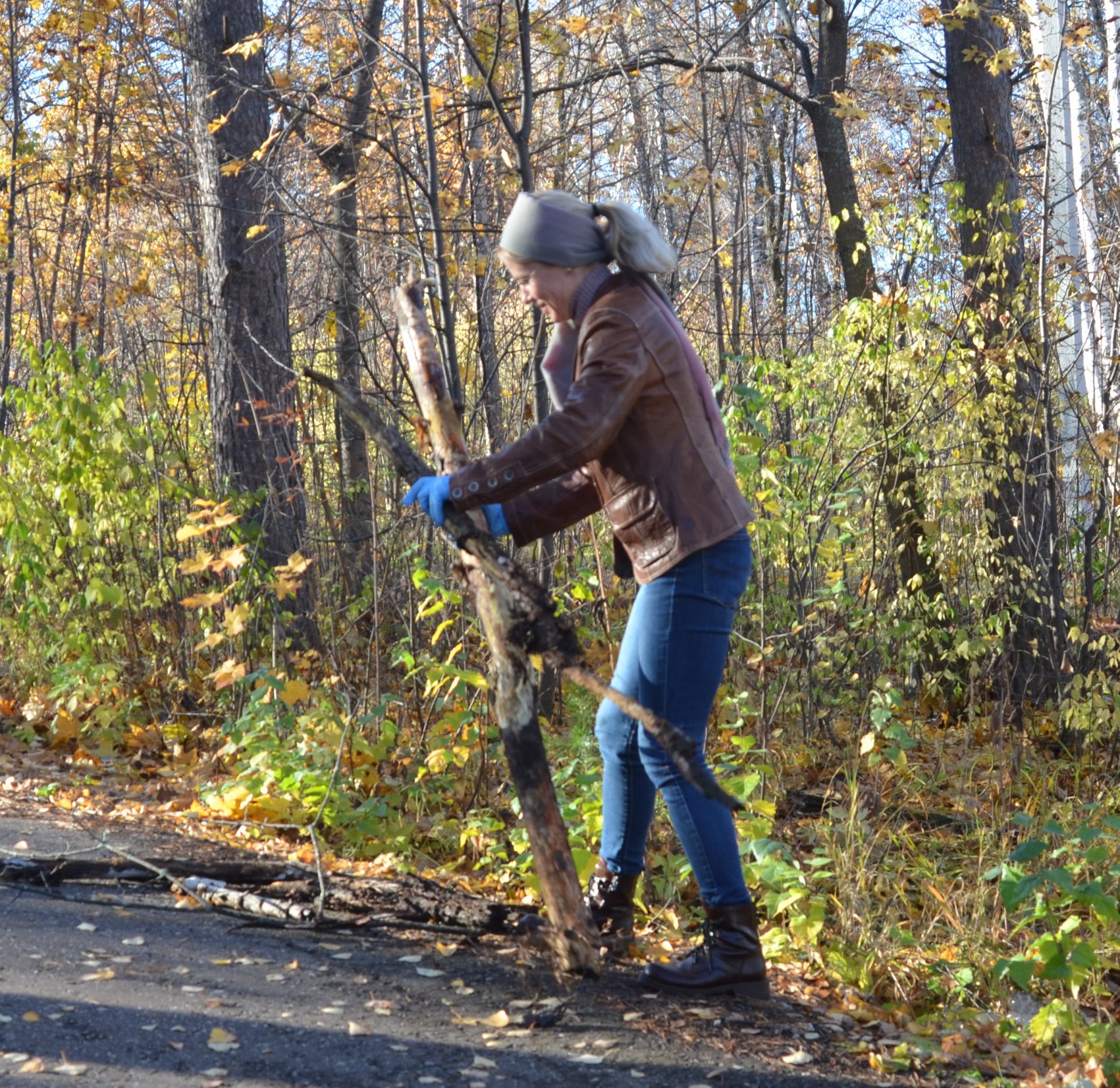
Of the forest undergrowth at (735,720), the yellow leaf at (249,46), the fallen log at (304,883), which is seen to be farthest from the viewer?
the yellow leaf at (249,46)

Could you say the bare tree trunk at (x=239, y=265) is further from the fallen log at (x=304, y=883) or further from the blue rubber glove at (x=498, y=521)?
the blue rubber glove at (x=498, y=521)

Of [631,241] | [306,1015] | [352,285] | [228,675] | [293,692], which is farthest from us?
[352,285]

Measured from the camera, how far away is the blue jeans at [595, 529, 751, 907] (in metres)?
3.49

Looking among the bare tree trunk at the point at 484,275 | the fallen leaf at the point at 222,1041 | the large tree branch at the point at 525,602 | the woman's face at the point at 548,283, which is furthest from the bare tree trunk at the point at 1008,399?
the fallen leaf at the point at 222,1041

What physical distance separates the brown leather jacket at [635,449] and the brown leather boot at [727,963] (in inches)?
40.0

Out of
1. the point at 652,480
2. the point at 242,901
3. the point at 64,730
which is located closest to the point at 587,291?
the point at 652,480

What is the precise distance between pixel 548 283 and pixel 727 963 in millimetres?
2030

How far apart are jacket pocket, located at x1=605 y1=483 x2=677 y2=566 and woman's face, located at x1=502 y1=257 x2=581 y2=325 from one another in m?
0.56

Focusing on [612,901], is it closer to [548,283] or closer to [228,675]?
[548,283]

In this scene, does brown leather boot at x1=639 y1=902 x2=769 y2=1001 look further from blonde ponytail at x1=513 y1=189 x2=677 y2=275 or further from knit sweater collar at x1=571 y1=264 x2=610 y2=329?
blonde ponytail at x1=513 y1=189 x2=677 y2=275

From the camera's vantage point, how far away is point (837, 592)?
241 inches

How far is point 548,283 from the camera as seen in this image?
357cm

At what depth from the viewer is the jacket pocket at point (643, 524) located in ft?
11.4

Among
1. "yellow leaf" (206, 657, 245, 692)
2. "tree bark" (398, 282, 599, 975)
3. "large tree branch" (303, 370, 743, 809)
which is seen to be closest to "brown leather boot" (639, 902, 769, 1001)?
"tree bark" (398, 282, 599, 975)
